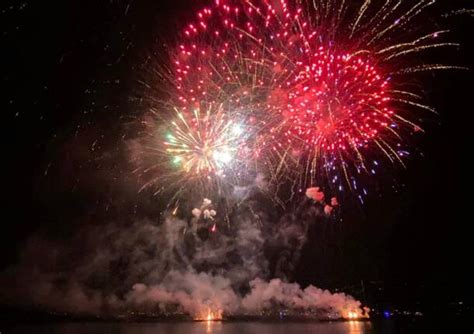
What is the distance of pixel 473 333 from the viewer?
81438 mm

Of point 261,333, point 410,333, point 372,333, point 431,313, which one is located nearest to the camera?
point 410,333

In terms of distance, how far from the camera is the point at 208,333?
441ft

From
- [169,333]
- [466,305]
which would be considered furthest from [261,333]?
[466,305]

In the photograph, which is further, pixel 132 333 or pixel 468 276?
pixel 132 333

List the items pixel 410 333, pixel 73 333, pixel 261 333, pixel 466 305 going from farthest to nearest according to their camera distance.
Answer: pixel 466 305 → pixel 73 333 → pixel 261 333 → pixel 410 333

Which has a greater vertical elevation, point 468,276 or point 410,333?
point 468,276

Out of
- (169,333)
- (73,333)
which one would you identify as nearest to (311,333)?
(169,333)

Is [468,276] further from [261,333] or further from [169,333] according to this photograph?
[169,333]

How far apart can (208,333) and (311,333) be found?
31928mm

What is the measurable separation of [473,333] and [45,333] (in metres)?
125

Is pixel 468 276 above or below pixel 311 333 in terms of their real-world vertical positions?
above

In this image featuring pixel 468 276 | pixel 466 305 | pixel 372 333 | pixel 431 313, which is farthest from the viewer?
pixel 431 313

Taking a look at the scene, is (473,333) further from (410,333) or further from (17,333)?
(17,333)

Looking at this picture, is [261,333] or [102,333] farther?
[102,333]
